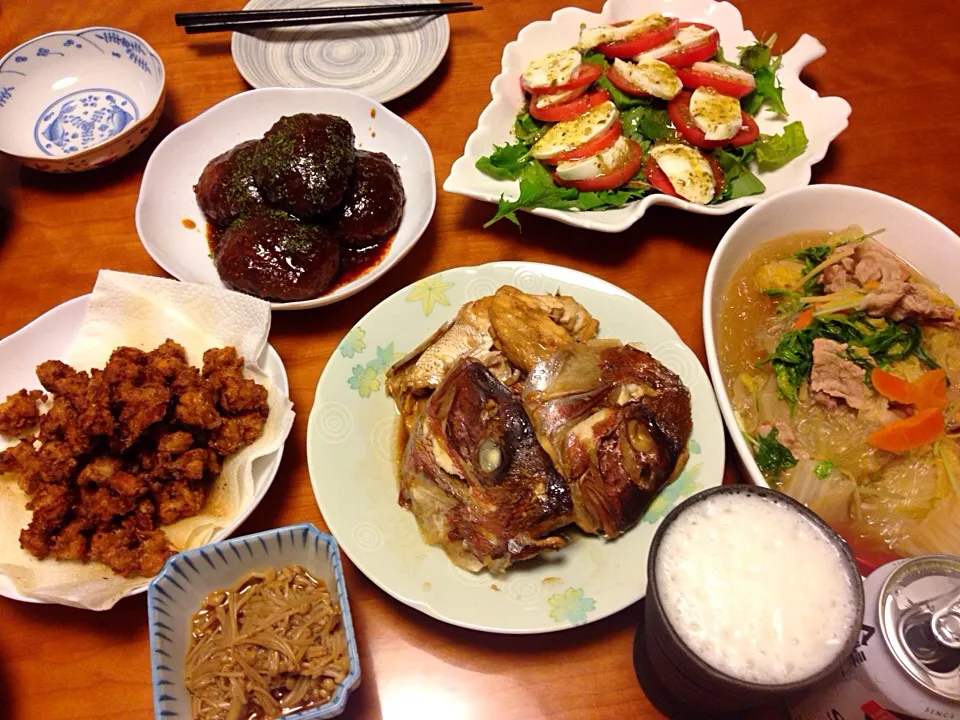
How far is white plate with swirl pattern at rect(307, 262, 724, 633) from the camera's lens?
5.54 feet

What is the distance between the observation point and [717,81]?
2680 millimetres

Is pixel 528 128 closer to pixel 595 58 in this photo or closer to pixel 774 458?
pixel 595 58

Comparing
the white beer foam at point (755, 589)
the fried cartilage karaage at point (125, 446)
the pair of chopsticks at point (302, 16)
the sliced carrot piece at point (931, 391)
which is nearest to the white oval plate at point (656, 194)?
the pair of chopsticks at point (302, 16)

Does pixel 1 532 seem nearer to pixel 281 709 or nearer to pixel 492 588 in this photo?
pixel 281 709

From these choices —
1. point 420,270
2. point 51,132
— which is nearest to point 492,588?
point 420,270

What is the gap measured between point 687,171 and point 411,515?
1669 mm

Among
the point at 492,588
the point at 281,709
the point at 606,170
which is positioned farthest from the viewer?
the point at 606,170

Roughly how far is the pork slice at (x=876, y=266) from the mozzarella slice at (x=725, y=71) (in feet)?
3.03

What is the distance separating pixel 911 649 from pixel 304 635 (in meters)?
1.38

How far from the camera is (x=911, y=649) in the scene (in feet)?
4.18

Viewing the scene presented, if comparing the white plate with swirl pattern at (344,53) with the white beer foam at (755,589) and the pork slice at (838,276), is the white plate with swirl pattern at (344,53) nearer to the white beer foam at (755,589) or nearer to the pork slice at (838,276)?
the pork slice at (838,276)

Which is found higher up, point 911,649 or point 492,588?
point 911,649

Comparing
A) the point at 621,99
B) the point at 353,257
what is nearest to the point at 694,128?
the point at 621,99

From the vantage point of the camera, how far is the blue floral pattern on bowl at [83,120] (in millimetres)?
2785
